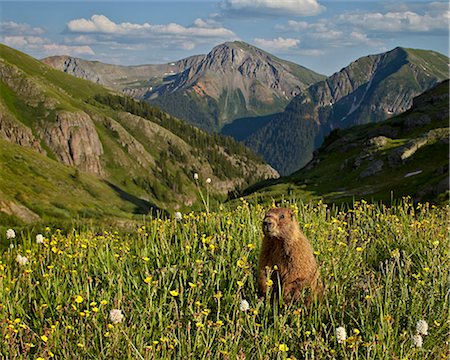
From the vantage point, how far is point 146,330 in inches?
197

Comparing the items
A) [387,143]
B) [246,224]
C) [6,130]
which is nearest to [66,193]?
[6,130]

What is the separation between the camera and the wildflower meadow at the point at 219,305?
4.71 metres

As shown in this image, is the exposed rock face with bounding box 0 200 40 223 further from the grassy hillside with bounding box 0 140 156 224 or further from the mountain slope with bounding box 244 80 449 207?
the mountain slope with bounding box 244 80 449 207

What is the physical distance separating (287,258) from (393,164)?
7775 centimetres

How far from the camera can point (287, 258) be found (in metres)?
6.18

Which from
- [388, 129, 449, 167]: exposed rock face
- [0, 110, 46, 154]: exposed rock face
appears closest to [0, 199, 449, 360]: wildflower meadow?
[388, 129, 449, 167]: exposed rock face

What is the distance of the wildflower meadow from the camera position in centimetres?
471

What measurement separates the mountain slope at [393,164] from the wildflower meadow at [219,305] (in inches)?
1288

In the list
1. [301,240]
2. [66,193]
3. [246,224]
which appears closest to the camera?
[301,240]

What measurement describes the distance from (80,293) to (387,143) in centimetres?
10031

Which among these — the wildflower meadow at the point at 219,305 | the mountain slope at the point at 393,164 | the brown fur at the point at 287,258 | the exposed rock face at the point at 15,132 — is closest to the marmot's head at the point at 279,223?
the brown fur at the point at 287,258

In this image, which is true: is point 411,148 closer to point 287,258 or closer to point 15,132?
point 287,258

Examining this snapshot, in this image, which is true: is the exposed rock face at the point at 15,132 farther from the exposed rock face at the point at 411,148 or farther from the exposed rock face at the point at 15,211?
the exposed rock face at the point at 411,148

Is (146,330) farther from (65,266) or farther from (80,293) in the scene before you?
(65,266)
